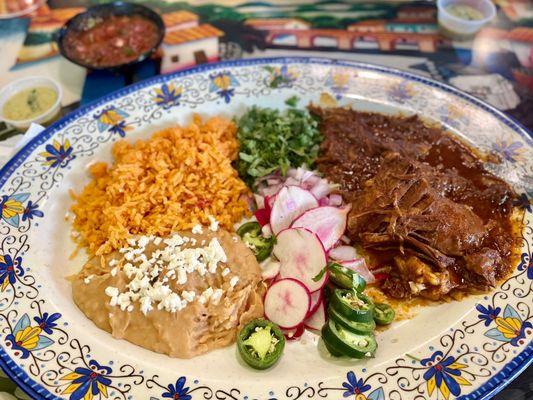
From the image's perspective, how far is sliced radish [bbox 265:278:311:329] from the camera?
10.5 feet

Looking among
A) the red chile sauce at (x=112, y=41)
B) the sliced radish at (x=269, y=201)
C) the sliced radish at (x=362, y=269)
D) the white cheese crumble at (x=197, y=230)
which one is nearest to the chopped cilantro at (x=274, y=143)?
the sliced radish at (x=269, y=201)

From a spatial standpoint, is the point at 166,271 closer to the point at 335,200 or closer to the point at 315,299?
the point at 315,299

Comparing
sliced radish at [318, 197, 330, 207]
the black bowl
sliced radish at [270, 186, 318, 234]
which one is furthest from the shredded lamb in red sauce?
the black bowl

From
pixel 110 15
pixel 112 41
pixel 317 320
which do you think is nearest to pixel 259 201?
pixel 317 320

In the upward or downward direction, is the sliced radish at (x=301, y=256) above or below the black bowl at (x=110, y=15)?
below

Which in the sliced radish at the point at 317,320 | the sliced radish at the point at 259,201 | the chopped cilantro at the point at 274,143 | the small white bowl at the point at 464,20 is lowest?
the sliced radish at the point at 317,320

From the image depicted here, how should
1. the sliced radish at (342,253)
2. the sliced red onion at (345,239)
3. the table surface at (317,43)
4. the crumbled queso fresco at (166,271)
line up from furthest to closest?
the table surface at (317,43), the sliced red onion at (345,239), the sliced radish at (342,253), the crumbled queso fresco at (166,271)

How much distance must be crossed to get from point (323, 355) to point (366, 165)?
1602 mm

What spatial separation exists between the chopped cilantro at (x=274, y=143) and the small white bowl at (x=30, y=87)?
1.90 metres

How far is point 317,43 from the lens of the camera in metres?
5.54

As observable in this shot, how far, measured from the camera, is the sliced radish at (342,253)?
3.60m

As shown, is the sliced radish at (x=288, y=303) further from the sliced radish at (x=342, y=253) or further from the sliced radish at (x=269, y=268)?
the sliced radish at (x=342, y=253)

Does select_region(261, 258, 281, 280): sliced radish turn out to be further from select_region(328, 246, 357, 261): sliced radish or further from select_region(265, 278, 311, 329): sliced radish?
select_region(328, 246, 357, 261): sliced radish

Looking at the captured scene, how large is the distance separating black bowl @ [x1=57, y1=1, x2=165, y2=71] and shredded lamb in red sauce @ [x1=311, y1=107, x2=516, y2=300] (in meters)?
2.17
